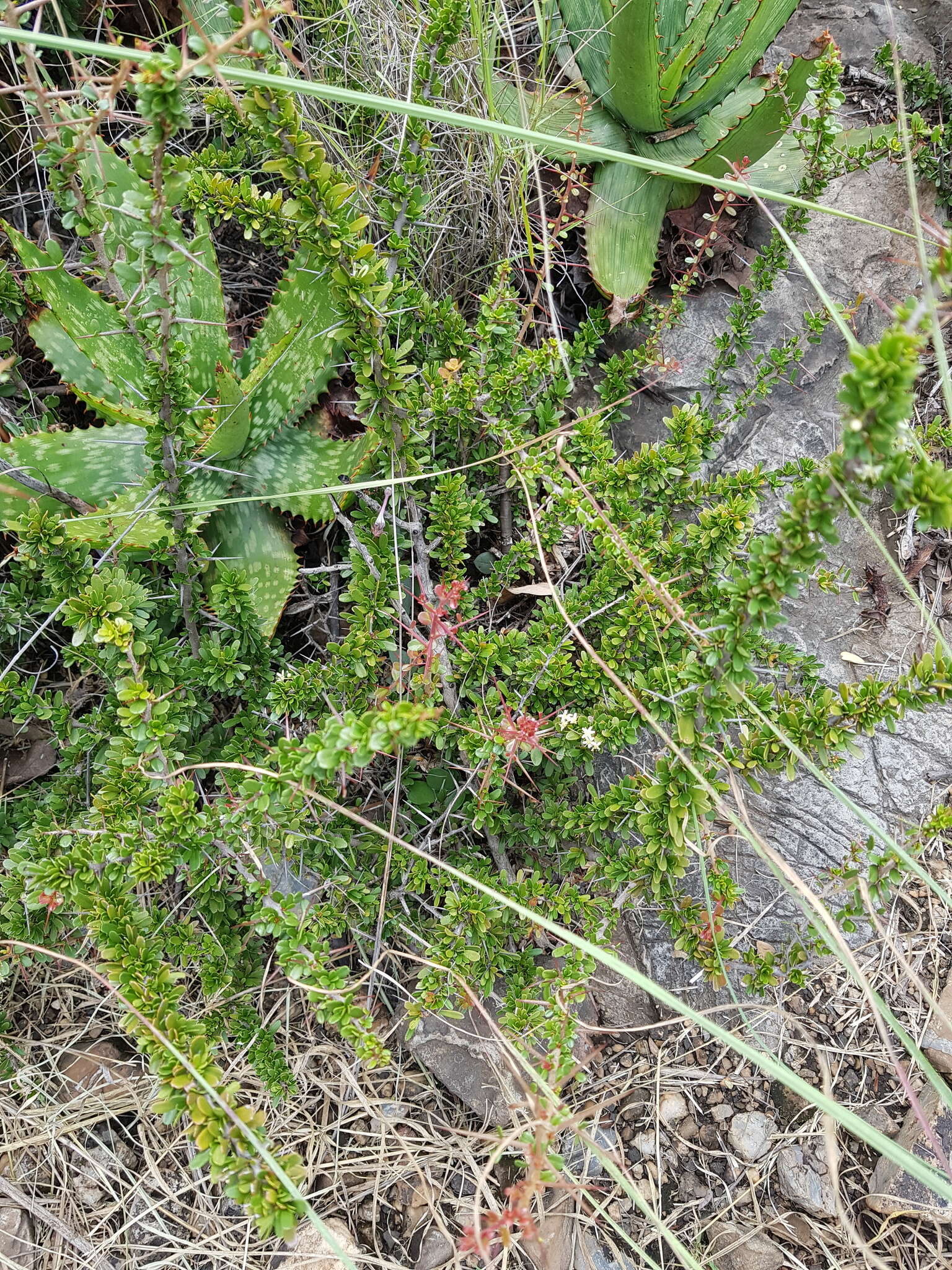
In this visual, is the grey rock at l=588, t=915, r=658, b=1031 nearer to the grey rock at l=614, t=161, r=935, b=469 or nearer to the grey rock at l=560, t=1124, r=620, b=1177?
the grey rock at l=560, t=1124, r=620, b=1177

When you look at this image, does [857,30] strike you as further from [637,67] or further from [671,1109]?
[671,1109]

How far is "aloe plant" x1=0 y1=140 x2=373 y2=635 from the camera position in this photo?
1.76 m

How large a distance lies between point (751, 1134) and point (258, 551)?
1.72m

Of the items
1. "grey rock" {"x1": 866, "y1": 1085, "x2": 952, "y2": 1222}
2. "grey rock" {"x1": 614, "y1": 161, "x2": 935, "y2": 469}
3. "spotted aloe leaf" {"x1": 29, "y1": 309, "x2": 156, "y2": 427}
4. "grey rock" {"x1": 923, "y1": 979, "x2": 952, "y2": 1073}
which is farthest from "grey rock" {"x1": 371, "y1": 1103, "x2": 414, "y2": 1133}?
"grey rock" {"x1": 614, "y1": 161, "x2": 935, "y2": 469}

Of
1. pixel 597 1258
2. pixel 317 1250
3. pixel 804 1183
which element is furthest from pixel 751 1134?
pixel 317 1250

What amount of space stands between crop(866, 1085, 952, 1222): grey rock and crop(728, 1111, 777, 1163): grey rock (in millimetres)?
233

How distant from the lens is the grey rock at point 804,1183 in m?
1.71

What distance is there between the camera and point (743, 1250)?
1.67m

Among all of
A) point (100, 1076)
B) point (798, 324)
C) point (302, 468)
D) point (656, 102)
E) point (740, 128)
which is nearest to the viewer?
point (100, 1076)

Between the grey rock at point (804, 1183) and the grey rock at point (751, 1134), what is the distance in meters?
0.04

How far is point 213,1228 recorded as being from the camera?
1697 mm

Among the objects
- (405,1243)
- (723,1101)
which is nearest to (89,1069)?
(405,1243)

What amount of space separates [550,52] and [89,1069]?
10.3ft

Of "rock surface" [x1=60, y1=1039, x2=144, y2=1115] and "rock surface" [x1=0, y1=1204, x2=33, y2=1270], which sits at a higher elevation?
"rock surface" [x1=60, y1=1039, x2=144, y2=1115]
